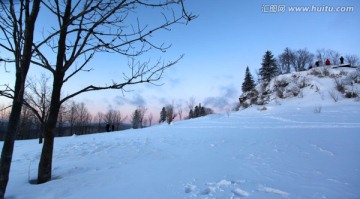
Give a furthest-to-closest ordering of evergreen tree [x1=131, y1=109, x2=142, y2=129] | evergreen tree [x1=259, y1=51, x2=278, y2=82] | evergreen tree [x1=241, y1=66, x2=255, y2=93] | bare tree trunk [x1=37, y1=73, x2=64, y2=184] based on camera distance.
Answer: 1. evergreen tree [x1=131, y1=109, x2=142, y2=129]
2. evergreen tree [x1=241, y1=66, x2=255, y2=93]
3. evergreen tree [x1=259, y1=51, x2=278, y2=82]
4. bare tree trunk [x1=37, y1=73, x2=64, y2=184]

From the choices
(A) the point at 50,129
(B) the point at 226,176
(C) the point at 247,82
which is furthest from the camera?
(C) the point at 247,82

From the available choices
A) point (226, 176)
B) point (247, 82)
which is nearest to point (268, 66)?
point (247, 82)

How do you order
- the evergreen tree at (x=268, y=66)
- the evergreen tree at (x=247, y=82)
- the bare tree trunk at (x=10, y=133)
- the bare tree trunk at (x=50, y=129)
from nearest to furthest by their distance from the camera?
the bare tree trunk at (x=10, y=133) → the bare tree trunk at (x=50, y=129) → the evergreen tree at (x=268, y=66) → the evergreen tree at (x=247, y=82)

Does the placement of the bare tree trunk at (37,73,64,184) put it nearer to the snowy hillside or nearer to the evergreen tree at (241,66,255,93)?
the snowy hillside

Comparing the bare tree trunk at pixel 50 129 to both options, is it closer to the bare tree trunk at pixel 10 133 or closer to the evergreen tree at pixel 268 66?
the bare tree trunk at pixel 10 133

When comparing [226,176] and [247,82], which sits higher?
[247,82]

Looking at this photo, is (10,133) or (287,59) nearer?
(10,133)

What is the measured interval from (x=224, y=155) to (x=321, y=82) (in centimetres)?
2801

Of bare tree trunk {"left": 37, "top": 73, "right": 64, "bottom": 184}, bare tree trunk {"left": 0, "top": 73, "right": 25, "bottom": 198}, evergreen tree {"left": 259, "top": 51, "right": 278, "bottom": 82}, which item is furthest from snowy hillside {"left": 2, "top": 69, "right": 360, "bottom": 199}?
evergreen tree {"left": 259, "top": 51, "right": 278, "bottom": 82}

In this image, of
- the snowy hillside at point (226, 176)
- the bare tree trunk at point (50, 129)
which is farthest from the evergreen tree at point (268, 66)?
the bare tree trunk at point (50, 129)

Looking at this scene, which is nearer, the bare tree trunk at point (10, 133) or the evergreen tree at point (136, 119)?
the bare tree trunk at point (10, 133)

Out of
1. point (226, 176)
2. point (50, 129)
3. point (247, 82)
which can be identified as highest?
point (247, 82)

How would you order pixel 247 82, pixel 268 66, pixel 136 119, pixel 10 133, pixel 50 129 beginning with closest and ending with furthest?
pixel 10 133 < pixel 50 129 < pixel 268 66 < pixel 247 82 < pixel 136 119

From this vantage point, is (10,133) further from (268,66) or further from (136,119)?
(136,119)
